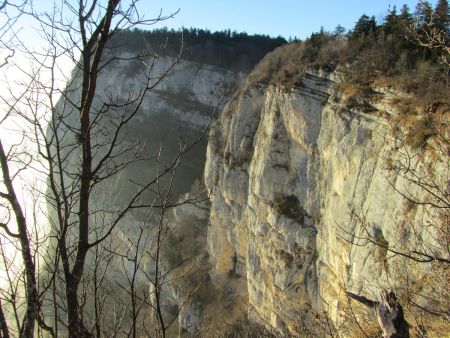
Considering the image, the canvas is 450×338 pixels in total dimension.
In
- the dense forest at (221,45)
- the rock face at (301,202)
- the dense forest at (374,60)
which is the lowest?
the rock face at (301,202)

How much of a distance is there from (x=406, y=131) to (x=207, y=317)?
19563mm

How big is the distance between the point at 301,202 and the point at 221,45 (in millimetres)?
45852

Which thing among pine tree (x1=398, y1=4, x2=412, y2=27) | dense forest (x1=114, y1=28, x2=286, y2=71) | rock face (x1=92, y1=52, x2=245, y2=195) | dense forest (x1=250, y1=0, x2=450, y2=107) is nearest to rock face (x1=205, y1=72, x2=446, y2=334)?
dense forest (x1=250, y1=0, x2=450, y2=107)

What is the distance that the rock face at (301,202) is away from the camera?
13633 mm

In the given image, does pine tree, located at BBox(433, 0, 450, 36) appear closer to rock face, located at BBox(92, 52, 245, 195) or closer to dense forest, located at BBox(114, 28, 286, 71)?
rock face, located at BBox(92, 52, 245, 195)

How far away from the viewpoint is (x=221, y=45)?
60.1 meters

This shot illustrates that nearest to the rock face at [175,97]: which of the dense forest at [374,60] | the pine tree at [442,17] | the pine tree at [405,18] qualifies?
the dense forest at [374,60]

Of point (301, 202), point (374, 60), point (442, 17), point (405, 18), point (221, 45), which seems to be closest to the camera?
point (442, 17)

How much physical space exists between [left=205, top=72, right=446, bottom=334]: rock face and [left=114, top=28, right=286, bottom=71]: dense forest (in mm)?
31873

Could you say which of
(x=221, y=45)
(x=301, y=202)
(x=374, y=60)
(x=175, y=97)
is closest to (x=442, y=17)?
(x=374, y=60)

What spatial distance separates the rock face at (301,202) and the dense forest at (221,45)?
3187cm

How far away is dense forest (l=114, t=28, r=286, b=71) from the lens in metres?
57.7

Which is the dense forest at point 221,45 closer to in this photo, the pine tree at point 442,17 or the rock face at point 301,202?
the rock face at point 301,202

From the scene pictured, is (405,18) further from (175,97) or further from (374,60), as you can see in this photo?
(175,97)
